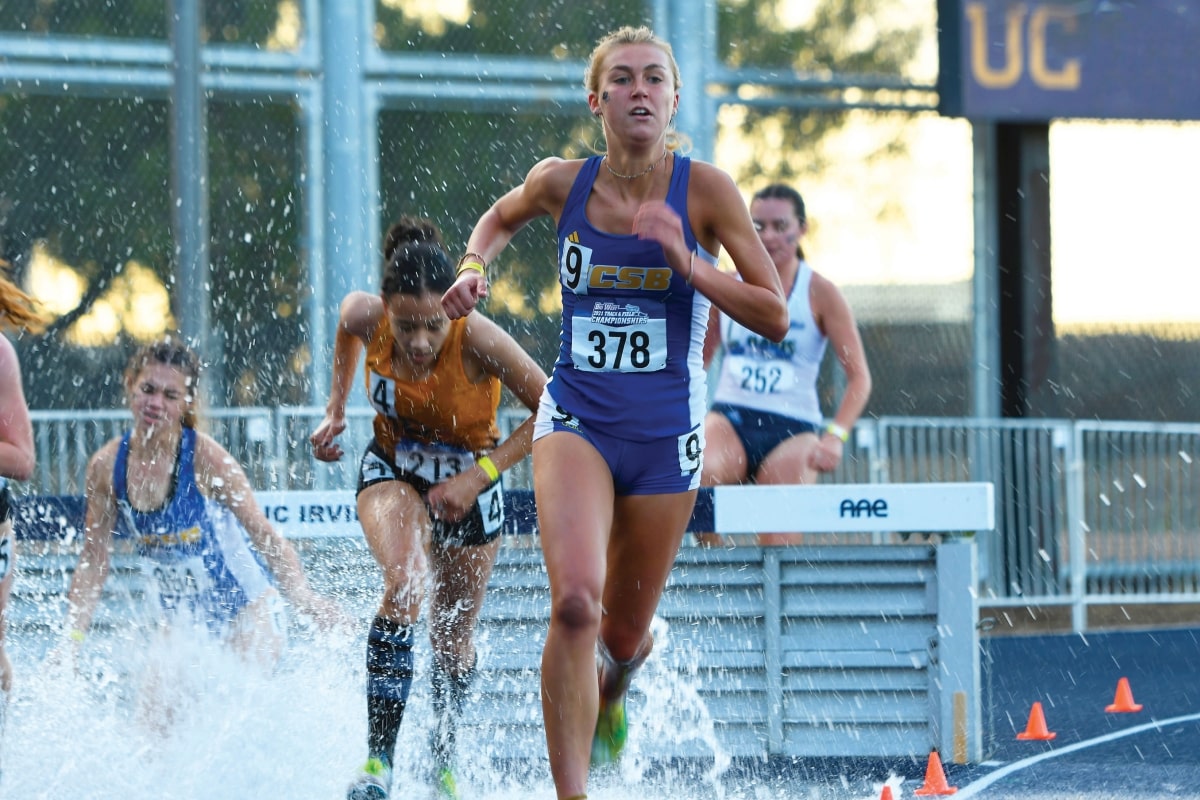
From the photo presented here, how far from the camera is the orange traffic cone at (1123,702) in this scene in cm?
789

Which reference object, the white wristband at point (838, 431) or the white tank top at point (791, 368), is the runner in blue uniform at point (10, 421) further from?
the white wristband at point (838, 431)

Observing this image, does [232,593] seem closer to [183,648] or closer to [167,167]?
[183,648]

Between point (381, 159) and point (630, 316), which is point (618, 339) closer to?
point (630, 316)

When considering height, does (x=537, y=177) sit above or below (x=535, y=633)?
above

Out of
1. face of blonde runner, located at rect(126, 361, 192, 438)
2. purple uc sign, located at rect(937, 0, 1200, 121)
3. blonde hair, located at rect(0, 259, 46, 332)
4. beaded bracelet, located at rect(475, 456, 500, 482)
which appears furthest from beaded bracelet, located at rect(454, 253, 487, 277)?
purple uc sign, located at rect(937, 0, 1200, 121)

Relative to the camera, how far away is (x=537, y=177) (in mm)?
4742

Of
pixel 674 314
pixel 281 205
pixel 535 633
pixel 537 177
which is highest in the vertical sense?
pixel 281 205

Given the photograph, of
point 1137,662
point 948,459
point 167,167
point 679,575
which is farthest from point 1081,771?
point 167,167

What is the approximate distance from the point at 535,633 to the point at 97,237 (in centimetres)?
570

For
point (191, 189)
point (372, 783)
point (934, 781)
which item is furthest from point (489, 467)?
point (191, 189)

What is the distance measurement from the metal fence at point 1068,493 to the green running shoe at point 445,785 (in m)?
6.52

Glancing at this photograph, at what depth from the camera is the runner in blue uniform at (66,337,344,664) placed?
628 cm

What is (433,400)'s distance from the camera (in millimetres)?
5461

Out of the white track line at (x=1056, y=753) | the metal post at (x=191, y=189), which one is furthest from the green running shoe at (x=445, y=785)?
the metal post at (x=191, y=189)
